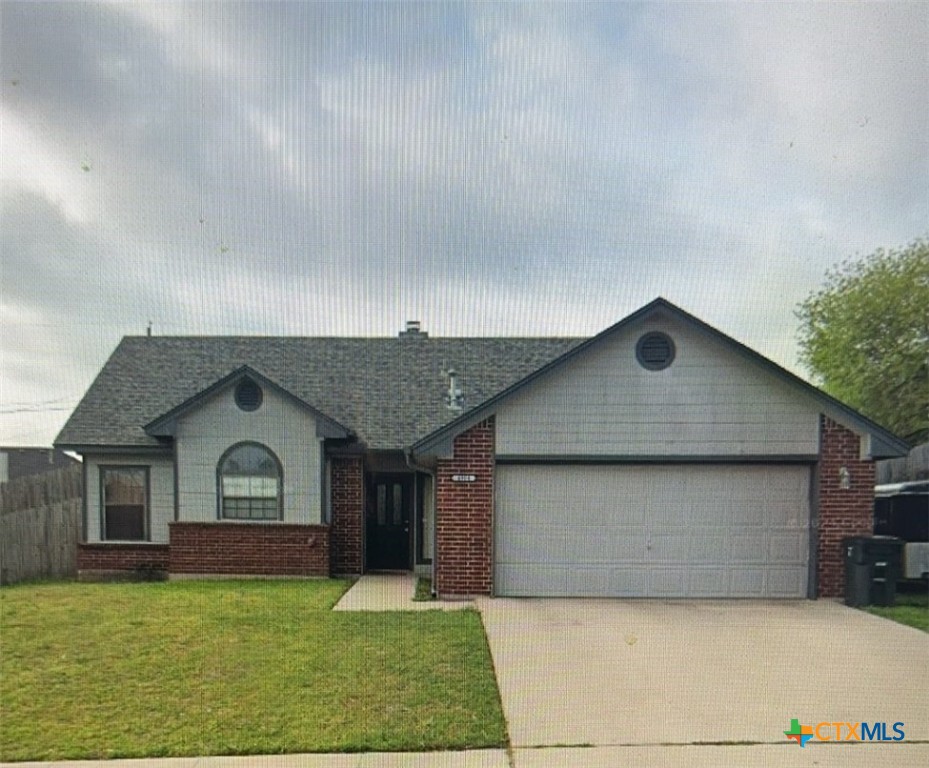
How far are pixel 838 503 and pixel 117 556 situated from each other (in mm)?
11261

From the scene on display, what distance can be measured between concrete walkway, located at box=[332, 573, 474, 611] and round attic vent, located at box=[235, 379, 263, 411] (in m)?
3.35

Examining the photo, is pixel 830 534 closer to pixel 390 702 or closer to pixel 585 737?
pixel 585 737

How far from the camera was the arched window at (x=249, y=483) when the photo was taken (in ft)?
29.8

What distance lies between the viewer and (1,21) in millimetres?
3482

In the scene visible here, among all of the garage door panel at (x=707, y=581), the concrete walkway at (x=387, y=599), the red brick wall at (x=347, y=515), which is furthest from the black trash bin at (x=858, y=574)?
the red brick wall at (x=347, y=515)

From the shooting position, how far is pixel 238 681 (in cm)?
438

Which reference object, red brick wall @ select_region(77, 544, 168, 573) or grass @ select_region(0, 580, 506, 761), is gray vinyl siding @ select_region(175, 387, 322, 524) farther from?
grass @ select_region(0, 580, 506, 761)

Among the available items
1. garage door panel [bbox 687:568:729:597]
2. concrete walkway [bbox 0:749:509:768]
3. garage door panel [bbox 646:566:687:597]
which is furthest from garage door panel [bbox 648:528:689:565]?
concrete walkway [bbox 0:749:509:768]

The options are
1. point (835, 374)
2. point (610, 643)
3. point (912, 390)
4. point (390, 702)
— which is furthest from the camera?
point (835, 374)

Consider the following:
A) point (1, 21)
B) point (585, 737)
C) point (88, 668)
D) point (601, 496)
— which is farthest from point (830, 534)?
point (1, 21)

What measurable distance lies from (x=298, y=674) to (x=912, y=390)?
13692mm

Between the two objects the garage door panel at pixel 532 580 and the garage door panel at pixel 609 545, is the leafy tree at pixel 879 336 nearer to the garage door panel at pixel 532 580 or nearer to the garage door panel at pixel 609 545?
the garage door panel at pixel 609 545

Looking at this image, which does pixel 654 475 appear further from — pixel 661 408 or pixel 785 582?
pixel 785 582

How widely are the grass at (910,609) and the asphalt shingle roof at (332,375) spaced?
6667 mm
